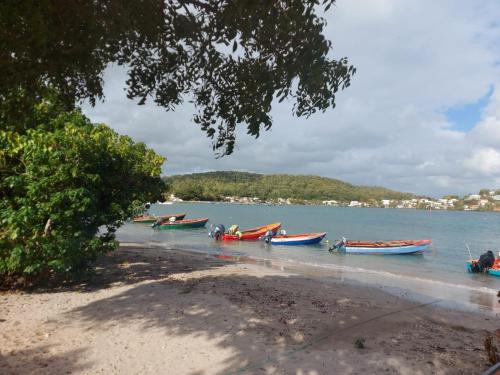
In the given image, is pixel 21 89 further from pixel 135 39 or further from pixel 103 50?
pixel 135 39

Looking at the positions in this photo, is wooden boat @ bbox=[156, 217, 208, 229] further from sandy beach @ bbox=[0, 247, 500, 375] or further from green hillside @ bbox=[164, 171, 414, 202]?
green hillside @ bbox=[164, 171, 414, 202]

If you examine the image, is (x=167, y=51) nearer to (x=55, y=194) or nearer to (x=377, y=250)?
(x=55, y=194)

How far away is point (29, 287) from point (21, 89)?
7.02 meters

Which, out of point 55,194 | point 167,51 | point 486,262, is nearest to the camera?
point 167,51

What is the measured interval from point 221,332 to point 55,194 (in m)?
5.11

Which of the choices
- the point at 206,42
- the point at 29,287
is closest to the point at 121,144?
the point at 29,287

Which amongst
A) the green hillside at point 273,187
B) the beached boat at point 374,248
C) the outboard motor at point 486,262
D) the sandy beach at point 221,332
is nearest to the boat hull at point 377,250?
the beached boat at point 374,248

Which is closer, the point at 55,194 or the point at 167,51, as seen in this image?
the point at 167,51

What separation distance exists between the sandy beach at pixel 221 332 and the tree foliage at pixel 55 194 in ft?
3.28

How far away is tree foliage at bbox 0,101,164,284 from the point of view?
8969 mm

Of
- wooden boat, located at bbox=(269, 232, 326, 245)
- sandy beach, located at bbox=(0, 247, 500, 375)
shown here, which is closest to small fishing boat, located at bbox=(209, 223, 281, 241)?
wooden boat, located at bbox=(269, 232, 326, 245)

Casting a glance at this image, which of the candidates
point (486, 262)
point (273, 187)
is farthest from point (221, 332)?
point (273, 187)

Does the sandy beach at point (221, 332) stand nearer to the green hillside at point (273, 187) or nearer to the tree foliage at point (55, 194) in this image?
the tree foliage at point (55, 194)

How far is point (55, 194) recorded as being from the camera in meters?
9.08
